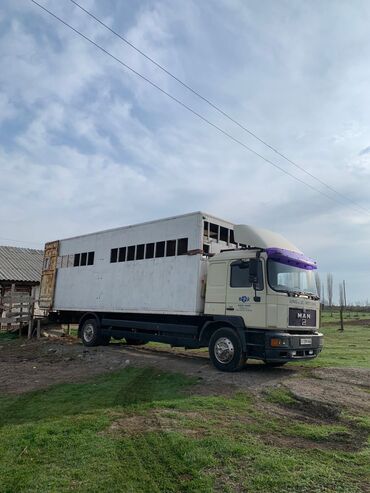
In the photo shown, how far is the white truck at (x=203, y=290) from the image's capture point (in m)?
9.62

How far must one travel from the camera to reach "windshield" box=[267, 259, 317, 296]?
31.7ft

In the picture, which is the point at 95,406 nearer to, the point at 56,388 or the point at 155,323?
the point at 56,388

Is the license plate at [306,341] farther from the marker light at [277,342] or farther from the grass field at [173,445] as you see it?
the grass field at [173,445]

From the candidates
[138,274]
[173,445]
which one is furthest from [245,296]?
[173,445]

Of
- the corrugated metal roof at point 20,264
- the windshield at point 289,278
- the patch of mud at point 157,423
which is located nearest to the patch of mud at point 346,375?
the windshield at point 289,278

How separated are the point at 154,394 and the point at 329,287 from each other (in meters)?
78.4

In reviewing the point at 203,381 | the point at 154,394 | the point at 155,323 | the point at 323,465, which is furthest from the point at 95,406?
the point at 155,323

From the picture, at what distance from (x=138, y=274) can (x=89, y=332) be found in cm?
360

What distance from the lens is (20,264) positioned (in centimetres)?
2719

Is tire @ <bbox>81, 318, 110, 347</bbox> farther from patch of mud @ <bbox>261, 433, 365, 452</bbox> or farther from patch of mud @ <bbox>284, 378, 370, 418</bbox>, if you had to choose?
patch of mud @ <bbox>261, 433, 365, 452</bbox>

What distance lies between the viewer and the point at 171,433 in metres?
5.54

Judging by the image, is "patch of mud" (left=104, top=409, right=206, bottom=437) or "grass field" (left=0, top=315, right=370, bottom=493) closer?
"grass field" (left=0, top=315, right=370, bottom=493)

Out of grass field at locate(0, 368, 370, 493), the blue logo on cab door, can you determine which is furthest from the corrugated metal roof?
grass field at locate(0, 368, 370, 493)

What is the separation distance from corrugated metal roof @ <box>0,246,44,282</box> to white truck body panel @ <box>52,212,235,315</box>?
9.76 meters
